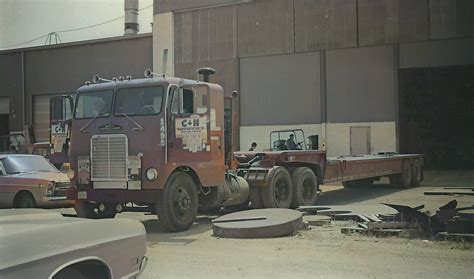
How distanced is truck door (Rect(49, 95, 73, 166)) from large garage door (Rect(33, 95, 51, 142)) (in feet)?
93.6

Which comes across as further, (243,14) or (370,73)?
(243,14)

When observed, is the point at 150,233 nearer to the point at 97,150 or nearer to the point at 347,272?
the point at 97,150

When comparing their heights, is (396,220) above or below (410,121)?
below

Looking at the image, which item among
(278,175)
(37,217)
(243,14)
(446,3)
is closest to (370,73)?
(446,3)

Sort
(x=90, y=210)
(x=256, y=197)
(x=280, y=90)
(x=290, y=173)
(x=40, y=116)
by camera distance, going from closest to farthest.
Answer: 1. (x=90, y=210)
2. (x=256, y=197)
3. (x=290, y=173)
4. (x=280, y=90)
5. (x=40, y=116)

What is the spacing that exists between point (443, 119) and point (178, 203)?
93.9 ft

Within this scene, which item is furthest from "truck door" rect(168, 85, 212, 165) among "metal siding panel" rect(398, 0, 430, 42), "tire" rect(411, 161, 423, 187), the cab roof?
"metal siding panel" rect(398, 0, 430, 42)

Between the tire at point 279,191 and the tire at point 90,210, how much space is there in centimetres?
338

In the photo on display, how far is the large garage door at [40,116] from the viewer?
38031 mm

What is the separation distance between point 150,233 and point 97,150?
1.81 metres

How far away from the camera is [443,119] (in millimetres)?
34906

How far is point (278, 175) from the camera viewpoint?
1276cm

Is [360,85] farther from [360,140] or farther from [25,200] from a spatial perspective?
[25,200]

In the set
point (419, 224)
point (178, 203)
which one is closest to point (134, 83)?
point (178, 203)
